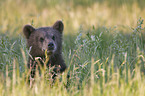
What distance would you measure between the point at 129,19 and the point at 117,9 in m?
2.10

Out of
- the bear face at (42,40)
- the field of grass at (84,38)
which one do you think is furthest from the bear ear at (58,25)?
the field of grass at (84,38)

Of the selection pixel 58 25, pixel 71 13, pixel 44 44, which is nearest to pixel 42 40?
pixel 44 44

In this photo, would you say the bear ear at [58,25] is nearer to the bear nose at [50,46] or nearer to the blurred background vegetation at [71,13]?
the bear nose at [50,46]

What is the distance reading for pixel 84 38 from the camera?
727 centimetres

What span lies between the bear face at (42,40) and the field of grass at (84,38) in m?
0.21

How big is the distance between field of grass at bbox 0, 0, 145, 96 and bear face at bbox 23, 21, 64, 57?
0.69ft

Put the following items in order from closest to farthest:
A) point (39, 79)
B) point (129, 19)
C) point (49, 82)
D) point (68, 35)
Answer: point (39, 79) < point (49, 82) < point (68, 35) < point (129, 19)

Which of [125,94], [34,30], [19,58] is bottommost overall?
[125,94]

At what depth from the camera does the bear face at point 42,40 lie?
17.0ft

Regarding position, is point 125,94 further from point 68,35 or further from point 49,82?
point 68,35

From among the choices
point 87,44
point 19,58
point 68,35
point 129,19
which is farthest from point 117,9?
point 19,58

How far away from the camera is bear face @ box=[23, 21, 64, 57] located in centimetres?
519

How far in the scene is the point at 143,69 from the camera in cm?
526

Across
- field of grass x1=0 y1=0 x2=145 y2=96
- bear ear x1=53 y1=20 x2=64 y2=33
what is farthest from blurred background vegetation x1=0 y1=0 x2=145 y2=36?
bear ear x1=53 y1=20 x2=64 y2=33
